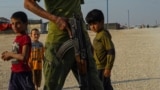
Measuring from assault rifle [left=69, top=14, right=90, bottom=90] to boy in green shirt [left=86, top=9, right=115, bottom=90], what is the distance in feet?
6.04

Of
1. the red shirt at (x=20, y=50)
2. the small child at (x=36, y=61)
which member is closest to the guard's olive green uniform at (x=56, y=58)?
the red shirt at (x=20, y=50)

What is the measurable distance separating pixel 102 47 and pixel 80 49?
208cm

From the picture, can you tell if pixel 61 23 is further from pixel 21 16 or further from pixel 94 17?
pixel 94 17

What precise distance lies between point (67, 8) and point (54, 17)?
0.88ft

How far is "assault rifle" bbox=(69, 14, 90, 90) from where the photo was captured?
470cm

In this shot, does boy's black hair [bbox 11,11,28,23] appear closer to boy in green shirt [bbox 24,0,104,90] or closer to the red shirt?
the red shirt

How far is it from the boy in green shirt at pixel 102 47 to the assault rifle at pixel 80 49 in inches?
72.5

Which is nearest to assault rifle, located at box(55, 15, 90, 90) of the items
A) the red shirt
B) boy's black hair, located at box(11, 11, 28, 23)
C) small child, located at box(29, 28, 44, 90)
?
the red shirt

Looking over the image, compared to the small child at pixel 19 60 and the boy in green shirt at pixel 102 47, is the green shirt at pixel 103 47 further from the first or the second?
the small child at pixel 19 60

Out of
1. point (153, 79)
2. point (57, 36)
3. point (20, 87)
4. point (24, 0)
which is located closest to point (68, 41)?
point (57, 36)

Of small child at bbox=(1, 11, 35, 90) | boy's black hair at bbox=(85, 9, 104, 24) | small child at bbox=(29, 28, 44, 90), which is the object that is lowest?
small child at bbox=(29, 28, 44, 90)

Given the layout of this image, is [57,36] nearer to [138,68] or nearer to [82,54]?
[82,54]

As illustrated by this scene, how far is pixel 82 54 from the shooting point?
4715mm

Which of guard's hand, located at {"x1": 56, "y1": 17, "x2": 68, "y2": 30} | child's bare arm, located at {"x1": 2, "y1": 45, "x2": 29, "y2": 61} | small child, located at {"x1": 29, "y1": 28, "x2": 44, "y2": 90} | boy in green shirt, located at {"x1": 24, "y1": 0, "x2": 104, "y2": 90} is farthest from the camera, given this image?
small child, located at {"x1": 29, "y1": 28, "x2": 44, "y2": 90}
